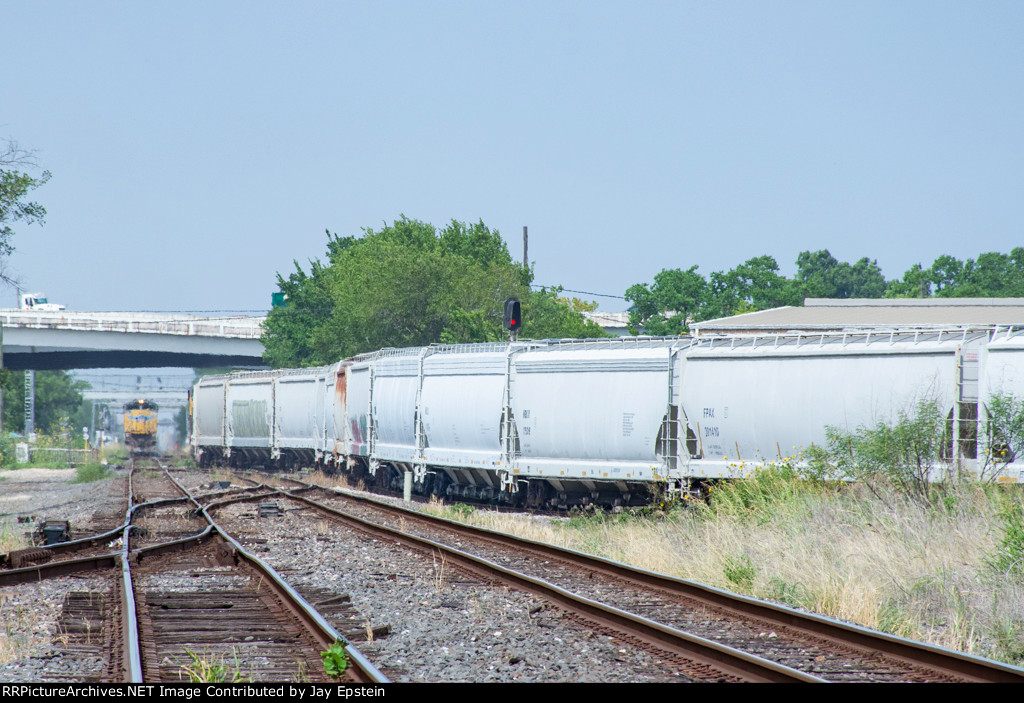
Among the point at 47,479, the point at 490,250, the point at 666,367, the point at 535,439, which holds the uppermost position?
the point at 490,250

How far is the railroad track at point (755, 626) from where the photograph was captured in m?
7.89

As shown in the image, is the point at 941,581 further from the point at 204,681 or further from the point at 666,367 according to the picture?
the point at 666,367

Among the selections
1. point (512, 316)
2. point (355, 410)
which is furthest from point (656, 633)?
point (355, 410)

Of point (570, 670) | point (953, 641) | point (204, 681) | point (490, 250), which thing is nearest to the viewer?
point (204, 681)

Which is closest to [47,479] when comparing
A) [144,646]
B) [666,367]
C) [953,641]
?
[666,367]

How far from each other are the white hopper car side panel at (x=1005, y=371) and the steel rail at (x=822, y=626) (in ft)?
20.2

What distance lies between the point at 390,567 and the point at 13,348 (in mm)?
69166

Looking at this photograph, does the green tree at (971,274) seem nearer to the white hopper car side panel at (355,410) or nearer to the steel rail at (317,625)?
the white hopper car side panel at (355,410)

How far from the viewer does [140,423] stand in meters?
70.0

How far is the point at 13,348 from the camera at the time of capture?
74.9 meters

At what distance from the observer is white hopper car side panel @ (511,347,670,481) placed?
67.8 ft

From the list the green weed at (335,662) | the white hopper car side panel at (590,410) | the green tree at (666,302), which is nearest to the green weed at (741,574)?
the green weed at (335,662)

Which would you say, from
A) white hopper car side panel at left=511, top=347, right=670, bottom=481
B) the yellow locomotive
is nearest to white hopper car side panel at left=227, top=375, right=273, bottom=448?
the yellow locomotive

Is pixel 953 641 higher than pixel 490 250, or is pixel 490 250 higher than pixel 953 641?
pixel 490 250
